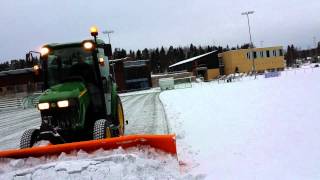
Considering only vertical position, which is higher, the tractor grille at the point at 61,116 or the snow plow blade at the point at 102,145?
the tractor grille at the point at 61,116

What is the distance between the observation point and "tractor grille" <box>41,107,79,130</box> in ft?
23.9

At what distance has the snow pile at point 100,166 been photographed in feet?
17.6

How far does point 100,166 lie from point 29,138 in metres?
2.20

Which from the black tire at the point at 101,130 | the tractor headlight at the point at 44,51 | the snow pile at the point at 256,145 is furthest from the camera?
the tractor headlight at the point at 44,51

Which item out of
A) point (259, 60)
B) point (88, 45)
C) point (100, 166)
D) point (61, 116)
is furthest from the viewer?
point (259, 60)

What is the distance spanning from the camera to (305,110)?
11625 mm

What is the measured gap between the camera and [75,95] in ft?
24.1

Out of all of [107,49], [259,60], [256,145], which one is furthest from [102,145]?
[259,60]

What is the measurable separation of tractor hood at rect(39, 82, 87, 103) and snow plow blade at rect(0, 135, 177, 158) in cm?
134

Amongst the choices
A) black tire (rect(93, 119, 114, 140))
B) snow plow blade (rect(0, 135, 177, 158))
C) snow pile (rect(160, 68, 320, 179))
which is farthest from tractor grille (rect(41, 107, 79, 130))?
snow pile (rect(160, 68, 320, 179))

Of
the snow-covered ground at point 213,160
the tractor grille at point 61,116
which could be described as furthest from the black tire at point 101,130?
the snow-covered ground at point 213,160

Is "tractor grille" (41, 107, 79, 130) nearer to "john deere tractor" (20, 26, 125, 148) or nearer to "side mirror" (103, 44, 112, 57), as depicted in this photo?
"john deere tractor" (20, 26, 125, 148)

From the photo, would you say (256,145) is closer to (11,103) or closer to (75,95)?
(75,95)

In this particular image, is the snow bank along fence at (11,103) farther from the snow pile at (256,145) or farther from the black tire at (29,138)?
the black tire at (29,138)
